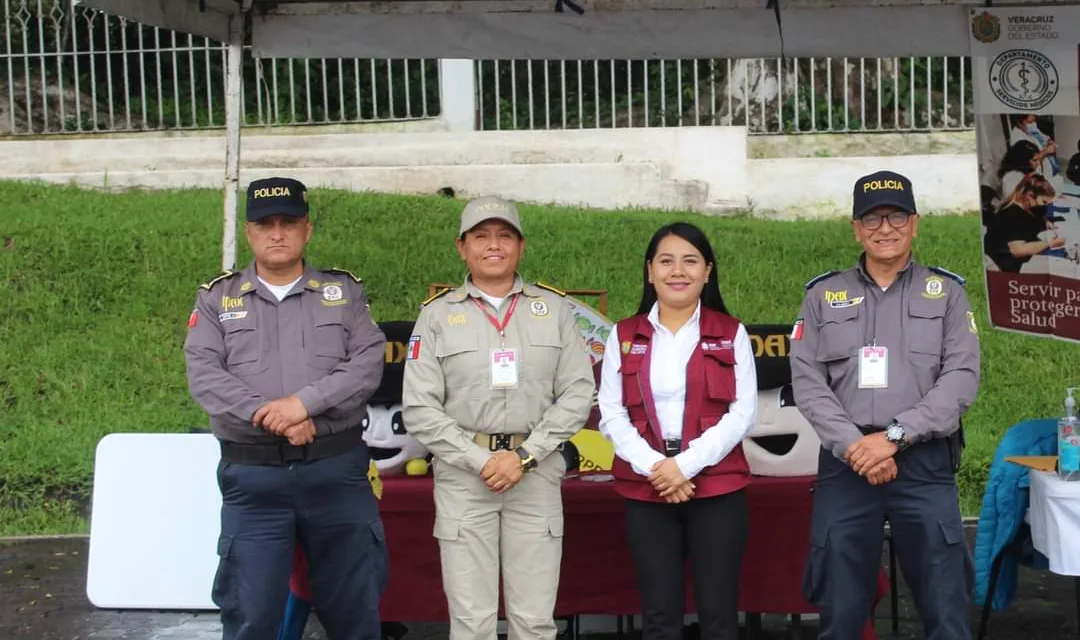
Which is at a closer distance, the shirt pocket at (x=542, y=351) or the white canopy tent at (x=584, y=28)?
the shirt pocket at (x=542, y=351)

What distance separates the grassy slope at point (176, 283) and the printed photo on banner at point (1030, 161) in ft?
6.37

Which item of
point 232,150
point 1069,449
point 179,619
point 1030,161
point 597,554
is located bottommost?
point 179,619

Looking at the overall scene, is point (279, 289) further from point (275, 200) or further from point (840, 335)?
point (840, 335)

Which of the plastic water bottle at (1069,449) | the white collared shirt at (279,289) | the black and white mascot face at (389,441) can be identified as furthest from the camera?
the black and white mascot face at (389,441)

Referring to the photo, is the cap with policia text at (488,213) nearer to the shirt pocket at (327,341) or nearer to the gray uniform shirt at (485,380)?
the gray uniform shirt at (485,380)

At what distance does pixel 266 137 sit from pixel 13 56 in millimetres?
2195

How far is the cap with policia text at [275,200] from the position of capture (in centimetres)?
411

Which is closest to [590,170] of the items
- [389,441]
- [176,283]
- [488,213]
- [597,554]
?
[176,283]

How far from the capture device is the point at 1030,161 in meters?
5.35

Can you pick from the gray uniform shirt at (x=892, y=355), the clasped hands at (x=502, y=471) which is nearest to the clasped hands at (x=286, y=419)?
the clasped hands at (x=502, y=471)

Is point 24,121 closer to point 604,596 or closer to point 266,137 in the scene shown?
point 266,137

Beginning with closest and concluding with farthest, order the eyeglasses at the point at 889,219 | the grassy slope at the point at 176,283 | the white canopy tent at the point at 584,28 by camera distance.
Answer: the eyeglasses at the point at 889,219, the white canopy tent at the point at 584,28, the grassy slope at the point at 176,283

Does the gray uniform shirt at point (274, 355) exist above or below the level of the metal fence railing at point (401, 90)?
below

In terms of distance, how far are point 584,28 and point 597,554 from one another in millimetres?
2036
